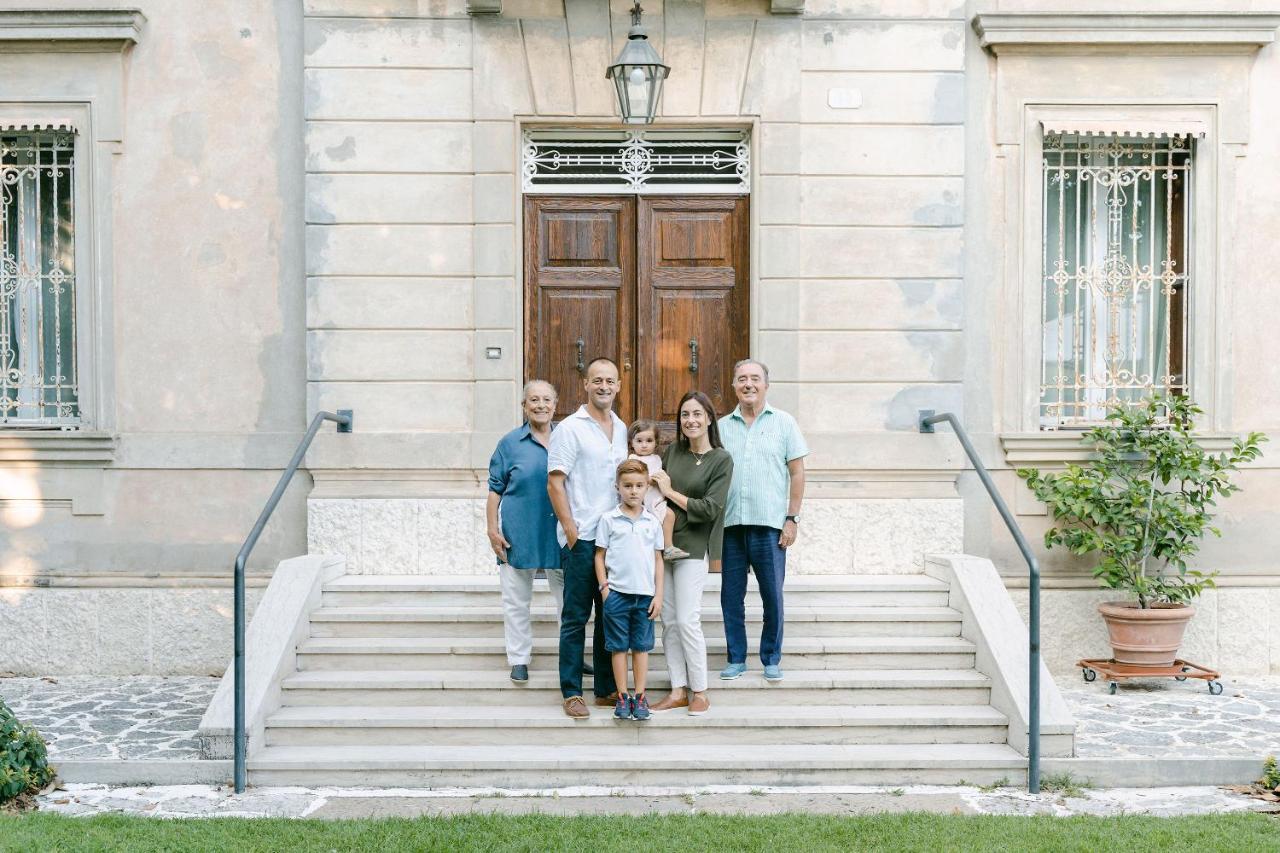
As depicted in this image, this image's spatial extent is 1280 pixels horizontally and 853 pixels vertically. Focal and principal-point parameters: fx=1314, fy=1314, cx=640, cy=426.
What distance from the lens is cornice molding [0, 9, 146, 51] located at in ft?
28.8

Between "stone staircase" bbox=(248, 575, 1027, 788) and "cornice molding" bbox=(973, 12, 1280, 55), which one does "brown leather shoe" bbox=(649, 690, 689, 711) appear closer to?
"stone staircase" bbox=(248, 575, 1027, 788)

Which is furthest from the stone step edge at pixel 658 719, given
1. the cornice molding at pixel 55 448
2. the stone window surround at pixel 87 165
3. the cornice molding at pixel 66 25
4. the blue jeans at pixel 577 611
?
the cornice molding at pixel 66 25

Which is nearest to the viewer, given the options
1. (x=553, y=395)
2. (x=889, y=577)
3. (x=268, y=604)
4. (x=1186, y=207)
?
(x=553, y=395)

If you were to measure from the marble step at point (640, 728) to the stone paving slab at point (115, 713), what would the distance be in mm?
713

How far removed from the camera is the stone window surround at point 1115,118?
348 inches

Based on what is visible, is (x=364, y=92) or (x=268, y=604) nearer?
(x=268, y=604)

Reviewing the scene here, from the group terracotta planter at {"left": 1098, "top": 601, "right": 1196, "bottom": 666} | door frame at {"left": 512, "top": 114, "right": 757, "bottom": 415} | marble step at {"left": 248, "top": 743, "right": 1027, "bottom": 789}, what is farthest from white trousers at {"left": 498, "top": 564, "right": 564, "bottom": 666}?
terracotta planter at {"left": 1098, "top": 601, "right": 1196, "bottom": 666}

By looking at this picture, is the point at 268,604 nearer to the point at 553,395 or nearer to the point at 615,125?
the point at 553,395

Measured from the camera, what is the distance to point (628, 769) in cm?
652

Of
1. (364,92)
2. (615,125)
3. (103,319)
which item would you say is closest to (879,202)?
(615,125)

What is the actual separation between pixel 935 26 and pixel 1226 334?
9.48ft

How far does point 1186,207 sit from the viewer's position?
29.9 feet

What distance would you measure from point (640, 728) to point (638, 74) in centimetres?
390

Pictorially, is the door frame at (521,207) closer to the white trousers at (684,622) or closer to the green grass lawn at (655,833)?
the white trousers at (684,622)
